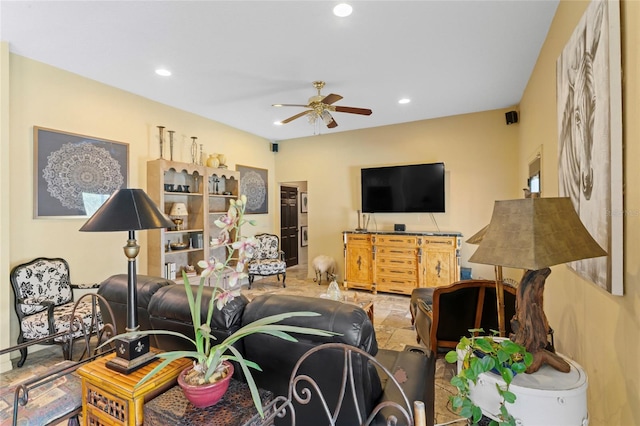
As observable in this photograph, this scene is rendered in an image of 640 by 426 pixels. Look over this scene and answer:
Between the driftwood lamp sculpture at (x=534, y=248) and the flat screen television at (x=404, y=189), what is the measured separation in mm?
3961

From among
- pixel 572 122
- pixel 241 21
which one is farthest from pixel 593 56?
pixel 241 21

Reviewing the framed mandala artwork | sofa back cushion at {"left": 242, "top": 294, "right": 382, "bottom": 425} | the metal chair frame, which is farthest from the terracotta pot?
the framed mandala artwork

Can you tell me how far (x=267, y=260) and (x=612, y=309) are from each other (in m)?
4.91

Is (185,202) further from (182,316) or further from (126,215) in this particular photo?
(126,215)

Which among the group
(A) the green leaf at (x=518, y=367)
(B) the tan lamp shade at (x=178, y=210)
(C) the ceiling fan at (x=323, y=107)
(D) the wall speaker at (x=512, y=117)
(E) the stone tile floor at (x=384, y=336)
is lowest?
(E) the stone tile floor at (x=384, y=336)

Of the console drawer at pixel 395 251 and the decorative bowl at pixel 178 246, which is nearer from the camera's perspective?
the decorative bowl at pixel 178 246

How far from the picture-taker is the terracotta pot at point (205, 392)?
1.05m

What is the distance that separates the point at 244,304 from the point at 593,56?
209 cm

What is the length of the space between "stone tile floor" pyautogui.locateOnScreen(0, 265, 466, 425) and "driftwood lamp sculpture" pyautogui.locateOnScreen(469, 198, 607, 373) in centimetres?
105

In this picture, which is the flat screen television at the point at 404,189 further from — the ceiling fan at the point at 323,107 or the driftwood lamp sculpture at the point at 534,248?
the driftwood lamp sculpture at the point at 534,248

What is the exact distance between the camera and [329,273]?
5941 mm

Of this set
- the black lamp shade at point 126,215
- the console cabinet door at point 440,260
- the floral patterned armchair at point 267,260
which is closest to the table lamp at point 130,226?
the black lamp shade at point 126,215

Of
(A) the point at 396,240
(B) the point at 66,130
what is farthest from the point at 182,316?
(A) the point at 396,240

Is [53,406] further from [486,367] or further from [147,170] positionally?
[147,170]
